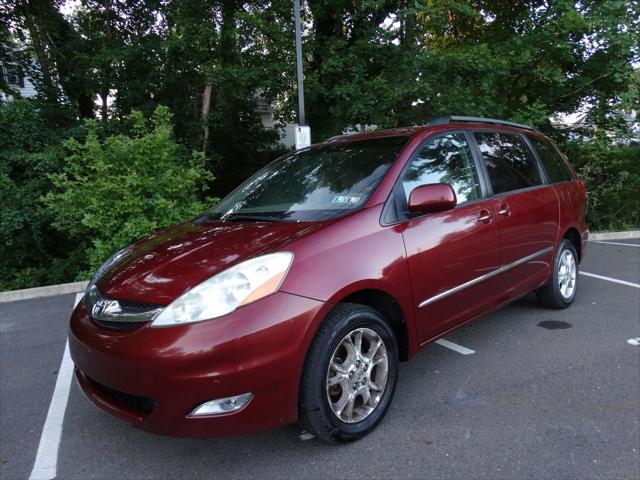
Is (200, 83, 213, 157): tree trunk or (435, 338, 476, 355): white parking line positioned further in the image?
(200, 83, 213, 157): tree trunk

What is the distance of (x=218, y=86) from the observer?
31.7ft

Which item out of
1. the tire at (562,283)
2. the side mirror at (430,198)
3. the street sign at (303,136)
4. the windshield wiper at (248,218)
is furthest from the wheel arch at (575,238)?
the street sign at (303,136)

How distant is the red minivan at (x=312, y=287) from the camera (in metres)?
1.99

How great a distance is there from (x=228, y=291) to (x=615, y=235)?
10.5 meters

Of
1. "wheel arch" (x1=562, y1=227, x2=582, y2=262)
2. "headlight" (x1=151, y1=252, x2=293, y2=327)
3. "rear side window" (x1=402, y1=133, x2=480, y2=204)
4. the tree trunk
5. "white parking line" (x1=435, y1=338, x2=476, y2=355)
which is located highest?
the tree trunk

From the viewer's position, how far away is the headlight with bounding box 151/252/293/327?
2010 millimetres

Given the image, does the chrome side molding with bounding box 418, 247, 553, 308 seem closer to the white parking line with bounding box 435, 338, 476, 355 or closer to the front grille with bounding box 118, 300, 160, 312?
the white parking line with bounding box 435, 338, 476, 355

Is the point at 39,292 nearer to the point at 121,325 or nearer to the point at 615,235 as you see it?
the point at 121,325

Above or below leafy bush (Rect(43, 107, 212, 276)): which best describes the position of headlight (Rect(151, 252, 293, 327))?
below

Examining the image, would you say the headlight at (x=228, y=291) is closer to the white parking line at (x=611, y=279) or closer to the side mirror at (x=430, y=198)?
the side mirror at (x=430, y=198)

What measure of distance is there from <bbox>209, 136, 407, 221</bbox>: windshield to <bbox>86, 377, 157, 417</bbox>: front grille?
1.21 metres

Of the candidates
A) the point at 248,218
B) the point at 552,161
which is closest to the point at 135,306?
the point at 248,218

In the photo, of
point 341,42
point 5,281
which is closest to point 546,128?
point 341,42

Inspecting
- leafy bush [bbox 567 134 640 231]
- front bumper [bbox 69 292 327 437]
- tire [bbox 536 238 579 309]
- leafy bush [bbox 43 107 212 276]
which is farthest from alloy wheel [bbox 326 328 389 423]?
leafy bush [bbox 567 134 640 231]
